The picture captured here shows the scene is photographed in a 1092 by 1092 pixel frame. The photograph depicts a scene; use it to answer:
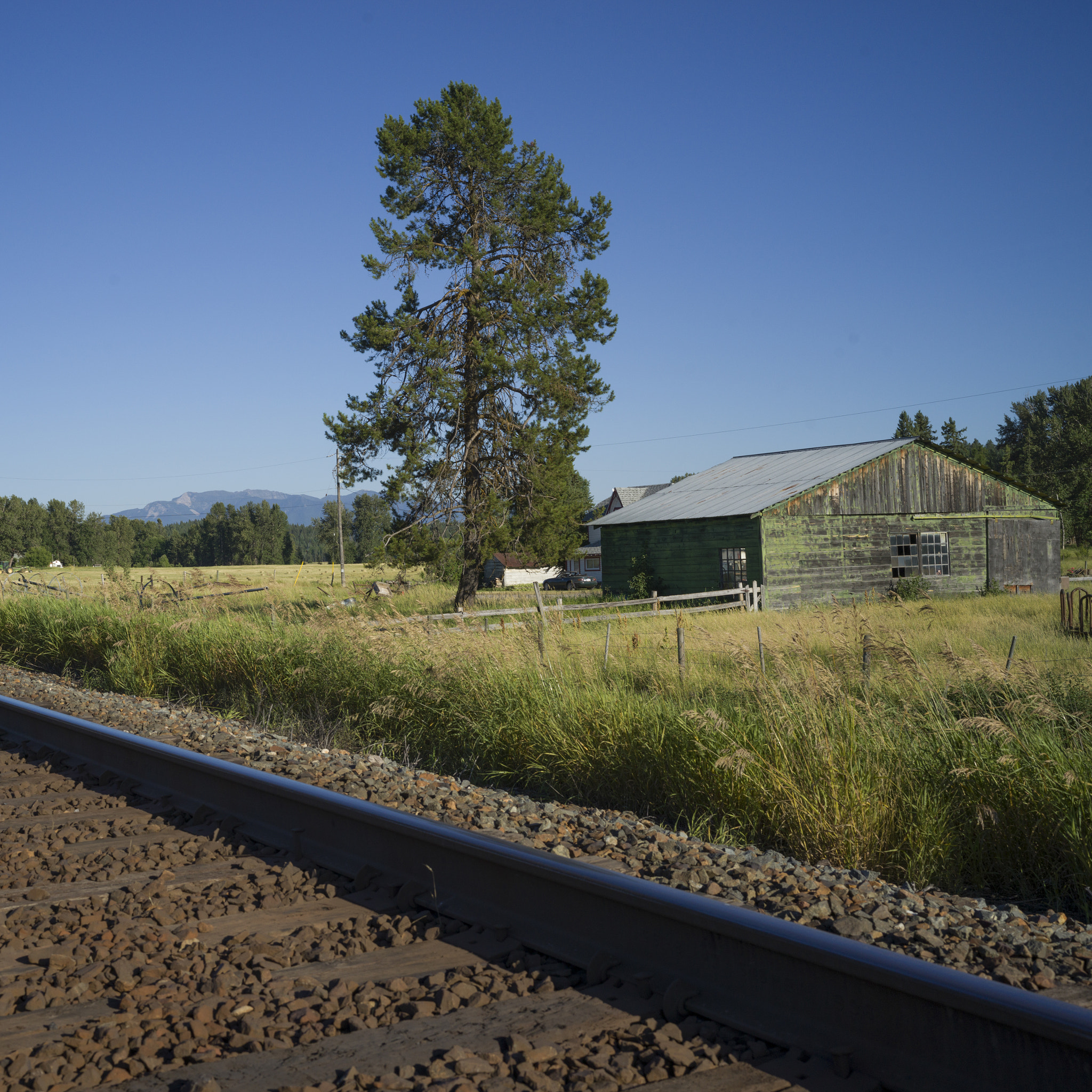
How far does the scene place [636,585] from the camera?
31781 mm

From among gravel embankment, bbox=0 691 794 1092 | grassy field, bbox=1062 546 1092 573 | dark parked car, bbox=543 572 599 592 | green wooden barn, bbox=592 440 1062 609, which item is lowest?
dark parked car, bbox=543 572 599 592

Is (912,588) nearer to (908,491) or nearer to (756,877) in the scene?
(908,491)

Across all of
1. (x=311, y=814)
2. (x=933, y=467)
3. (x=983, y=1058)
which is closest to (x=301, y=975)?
(x=311, y=814)

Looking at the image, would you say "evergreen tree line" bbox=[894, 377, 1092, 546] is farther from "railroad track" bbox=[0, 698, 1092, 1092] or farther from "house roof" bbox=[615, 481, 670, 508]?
"railroad track" bbox=[0, 698, 1092, 1092]

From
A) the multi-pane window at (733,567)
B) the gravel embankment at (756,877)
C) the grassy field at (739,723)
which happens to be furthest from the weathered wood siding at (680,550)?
the gravel embankment at (756,877)

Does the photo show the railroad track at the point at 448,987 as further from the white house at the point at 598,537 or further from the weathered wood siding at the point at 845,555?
the white house at the point at 598,537

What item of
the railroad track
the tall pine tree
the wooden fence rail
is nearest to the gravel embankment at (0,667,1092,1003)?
the railroad track

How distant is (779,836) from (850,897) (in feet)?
3.98

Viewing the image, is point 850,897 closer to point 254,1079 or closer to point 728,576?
point 254,1079

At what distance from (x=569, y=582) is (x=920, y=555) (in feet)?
90.1

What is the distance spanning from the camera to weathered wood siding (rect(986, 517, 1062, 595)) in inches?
1302

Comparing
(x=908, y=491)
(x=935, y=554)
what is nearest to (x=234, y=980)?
(x=908, y=491)

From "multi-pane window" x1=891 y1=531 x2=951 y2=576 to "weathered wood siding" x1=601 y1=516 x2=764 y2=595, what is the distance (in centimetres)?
606

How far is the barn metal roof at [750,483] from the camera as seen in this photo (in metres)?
29.5
